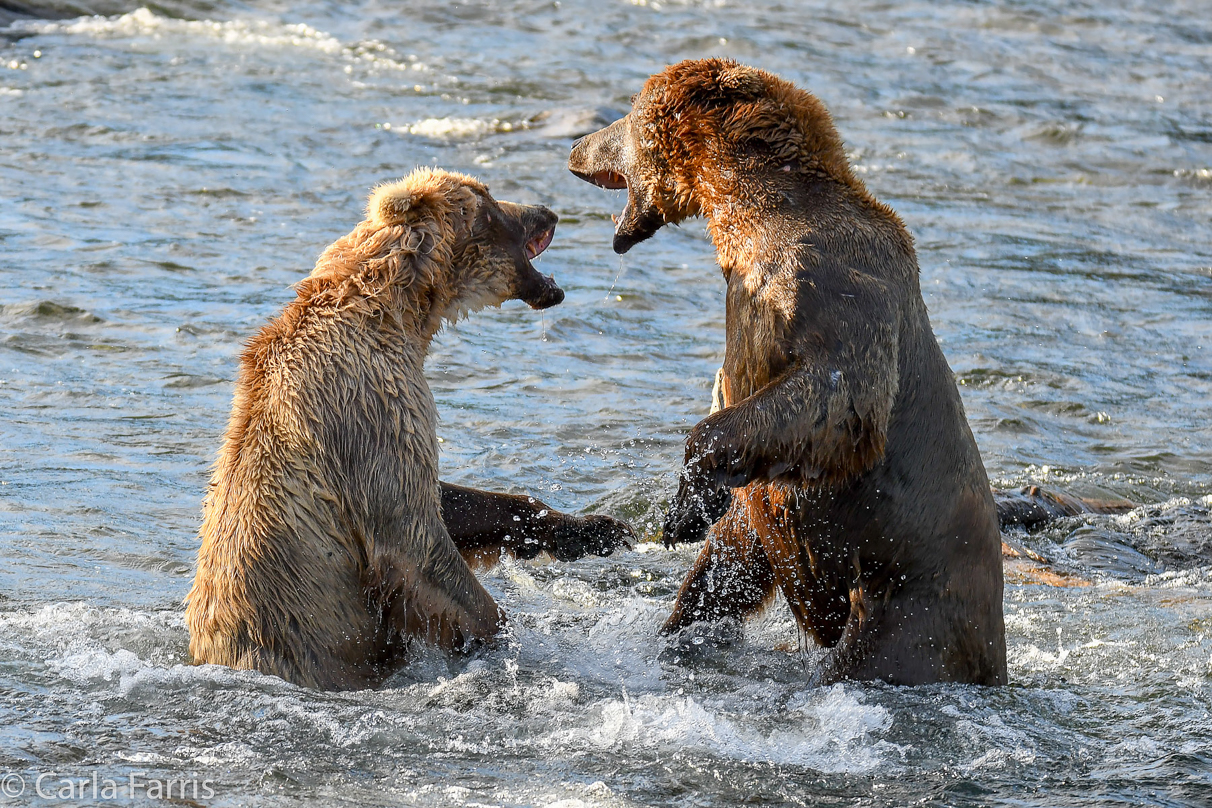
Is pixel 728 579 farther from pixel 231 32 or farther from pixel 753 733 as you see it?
pixel 231 32

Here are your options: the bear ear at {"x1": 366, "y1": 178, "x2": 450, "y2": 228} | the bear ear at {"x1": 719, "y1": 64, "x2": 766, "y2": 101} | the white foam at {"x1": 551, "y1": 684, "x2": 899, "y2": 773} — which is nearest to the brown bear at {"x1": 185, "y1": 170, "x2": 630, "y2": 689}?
the bear ear at {"x1": 366, "y1": 178, "x2": 450, "y2": 228}

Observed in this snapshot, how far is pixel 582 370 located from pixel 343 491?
4437 millimetres

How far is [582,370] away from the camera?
9477 mm

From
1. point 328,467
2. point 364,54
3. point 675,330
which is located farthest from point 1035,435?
point 364,54

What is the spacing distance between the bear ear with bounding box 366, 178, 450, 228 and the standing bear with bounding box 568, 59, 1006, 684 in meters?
0.84

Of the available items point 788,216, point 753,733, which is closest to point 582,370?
point 788,216

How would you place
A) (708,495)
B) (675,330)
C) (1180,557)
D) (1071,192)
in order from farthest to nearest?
(1071,192), (675,330), (1180,557), (708,495)

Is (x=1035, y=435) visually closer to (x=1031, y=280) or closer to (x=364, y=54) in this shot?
(x=1031, y=280)

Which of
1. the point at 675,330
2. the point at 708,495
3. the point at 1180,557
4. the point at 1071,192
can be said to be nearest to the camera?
the point at 708,495

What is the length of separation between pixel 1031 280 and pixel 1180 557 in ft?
14.9

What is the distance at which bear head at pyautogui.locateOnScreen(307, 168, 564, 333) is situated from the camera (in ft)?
17.9

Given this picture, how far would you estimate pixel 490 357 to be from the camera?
9.73m

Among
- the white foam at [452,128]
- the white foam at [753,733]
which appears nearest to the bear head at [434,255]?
the white foam at [753,733]

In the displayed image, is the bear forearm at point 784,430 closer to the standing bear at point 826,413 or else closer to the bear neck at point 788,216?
the standing bear at point 826,413
